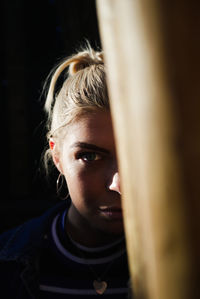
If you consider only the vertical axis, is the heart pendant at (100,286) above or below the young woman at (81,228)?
below

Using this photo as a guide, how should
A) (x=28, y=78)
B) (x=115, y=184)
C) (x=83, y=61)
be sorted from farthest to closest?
1. (x=28, y=78)
2. (x=83, y=61)
3. (x=115, y=184)

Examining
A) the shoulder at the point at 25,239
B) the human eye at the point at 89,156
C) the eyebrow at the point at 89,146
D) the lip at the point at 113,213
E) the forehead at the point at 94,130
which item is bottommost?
the shoulder at the point at 25,239

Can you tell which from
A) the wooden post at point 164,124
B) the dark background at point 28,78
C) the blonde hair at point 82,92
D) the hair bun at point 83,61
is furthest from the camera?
the dark background at point 28,78

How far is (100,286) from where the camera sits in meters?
0.79

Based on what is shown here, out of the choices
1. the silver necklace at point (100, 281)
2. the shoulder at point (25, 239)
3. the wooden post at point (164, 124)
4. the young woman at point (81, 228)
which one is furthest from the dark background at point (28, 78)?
the wooden post at point (164, 124)

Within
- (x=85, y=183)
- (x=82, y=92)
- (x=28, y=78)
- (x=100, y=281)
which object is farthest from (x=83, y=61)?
(x=28, y=78)

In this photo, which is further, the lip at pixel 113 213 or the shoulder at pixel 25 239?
the shoulder at pixel 25 239

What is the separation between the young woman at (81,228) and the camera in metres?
0.77

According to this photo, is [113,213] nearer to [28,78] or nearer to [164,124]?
[164,124]

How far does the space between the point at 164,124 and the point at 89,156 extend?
63 cm

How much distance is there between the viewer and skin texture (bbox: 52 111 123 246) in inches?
29.6

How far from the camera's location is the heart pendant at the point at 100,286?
784mm

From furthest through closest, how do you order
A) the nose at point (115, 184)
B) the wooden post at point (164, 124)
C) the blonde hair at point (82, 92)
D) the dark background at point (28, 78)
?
the dark background at point (28, 78)
the blonde hair at point (82, 92)
the nose at point (115, 184)
the wooden post at point (164, 124)

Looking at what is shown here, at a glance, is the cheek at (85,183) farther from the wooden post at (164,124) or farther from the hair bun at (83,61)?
the wooden post at (164,124)
